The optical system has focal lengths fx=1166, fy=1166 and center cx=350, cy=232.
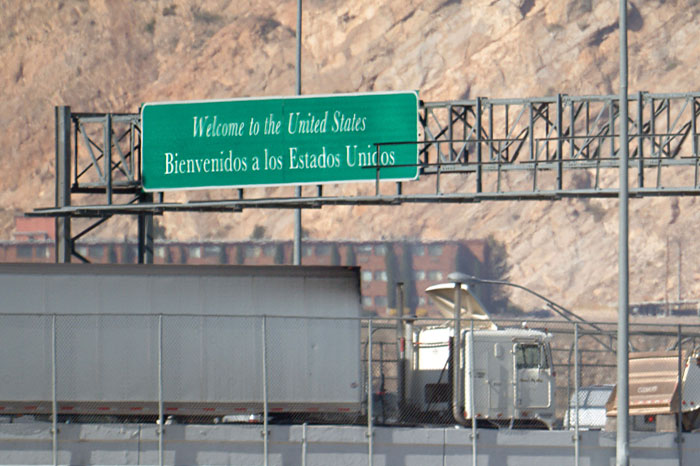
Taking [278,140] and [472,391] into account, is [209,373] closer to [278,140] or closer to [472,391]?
[472,391]

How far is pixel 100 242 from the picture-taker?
93.2 meters

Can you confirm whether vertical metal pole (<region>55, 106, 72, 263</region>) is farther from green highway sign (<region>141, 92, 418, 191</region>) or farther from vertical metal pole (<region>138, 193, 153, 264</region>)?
green highway sign (<region>141, 92, 418, 191</region>)

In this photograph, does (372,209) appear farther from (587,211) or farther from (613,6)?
(613,6)

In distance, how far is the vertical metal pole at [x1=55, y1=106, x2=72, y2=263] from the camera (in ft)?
93.9

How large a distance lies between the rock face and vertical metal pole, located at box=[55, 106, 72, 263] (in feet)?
201

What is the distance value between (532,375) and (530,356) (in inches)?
14.5

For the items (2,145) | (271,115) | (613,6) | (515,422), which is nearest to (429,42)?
(613,6)

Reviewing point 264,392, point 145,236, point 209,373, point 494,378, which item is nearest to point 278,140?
point 145,236

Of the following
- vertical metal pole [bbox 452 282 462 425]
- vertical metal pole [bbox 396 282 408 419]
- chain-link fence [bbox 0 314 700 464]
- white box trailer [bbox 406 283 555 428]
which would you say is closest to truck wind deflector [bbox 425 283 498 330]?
white box trailer [bbox 406 283 555 428]

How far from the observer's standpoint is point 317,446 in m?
19.2

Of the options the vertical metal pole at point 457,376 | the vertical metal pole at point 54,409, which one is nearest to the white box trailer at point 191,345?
the vertical metal pole at point 54,409

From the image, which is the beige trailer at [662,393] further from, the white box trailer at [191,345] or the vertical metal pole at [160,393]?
the vertical metal pole at [160,393]

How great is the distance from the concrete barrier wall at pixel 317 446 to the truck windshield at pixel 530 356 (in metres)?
2.93

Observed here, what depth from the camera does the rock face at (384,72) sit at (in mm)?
88750
